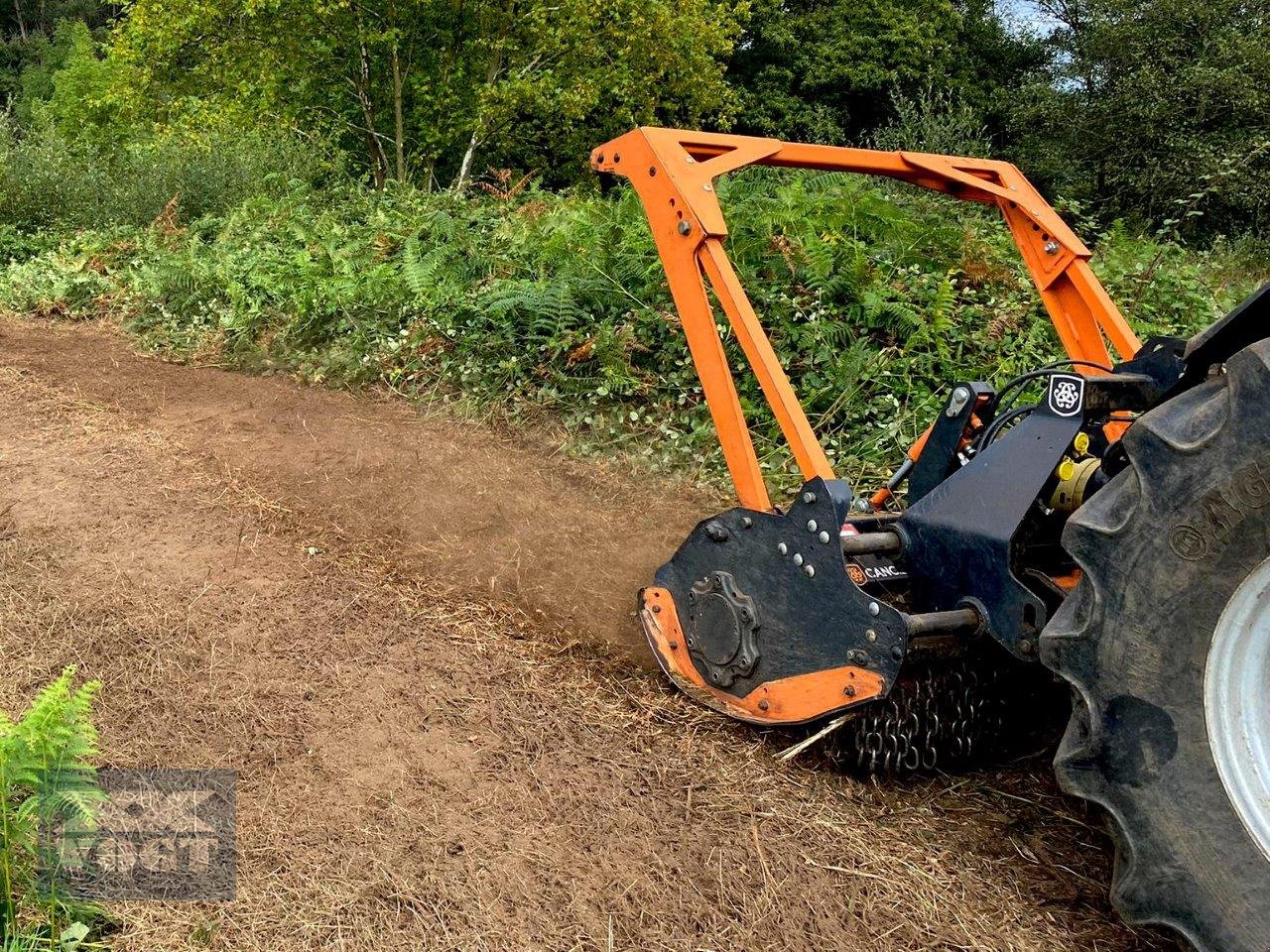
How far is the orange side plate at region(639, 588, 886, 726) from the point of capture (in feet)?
9.52

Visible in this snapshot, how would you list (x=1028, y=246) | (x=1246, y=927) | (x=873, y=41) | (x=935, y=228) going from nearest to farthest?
1. (x=1246, y=927)
2. (x=1028, y=246)
3. (x=935, y=228)
4. (x=873, y=41)

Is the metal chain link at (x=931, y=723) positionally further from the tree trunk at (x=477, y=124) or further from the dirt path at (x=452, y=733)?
the tree trunk at (x=477, y=124)

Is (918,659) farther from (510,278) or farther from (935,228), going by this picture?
(510,278)

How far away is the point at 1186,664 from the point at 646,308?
427 centimetres

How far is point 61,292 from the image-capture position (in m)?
8.57

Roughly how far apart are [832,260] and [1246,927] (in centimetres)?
431

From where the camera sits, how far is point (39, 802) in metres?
2.35

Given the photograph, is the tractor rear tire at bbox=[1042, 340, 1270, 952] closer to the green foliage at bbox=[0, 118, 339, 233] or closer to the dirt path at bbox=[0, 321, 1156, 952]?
the dirt path at bbox=[0, 321, 1156, 952]

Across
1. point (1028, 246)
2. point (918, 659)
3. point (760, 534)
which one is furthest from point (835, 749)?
point (1028, 246)

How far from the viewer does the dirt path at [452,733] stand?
99.0 inches

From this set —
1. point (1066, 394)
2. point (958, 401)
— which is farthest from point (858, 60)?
point (1066, 394)

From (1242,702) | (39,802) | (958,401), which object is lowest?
(39,802)

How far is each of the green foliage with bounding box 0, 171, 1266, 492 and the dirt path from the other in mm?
797

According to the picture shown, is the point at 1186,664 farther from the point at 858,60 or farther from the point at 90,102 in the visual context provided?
the point at 858,60
